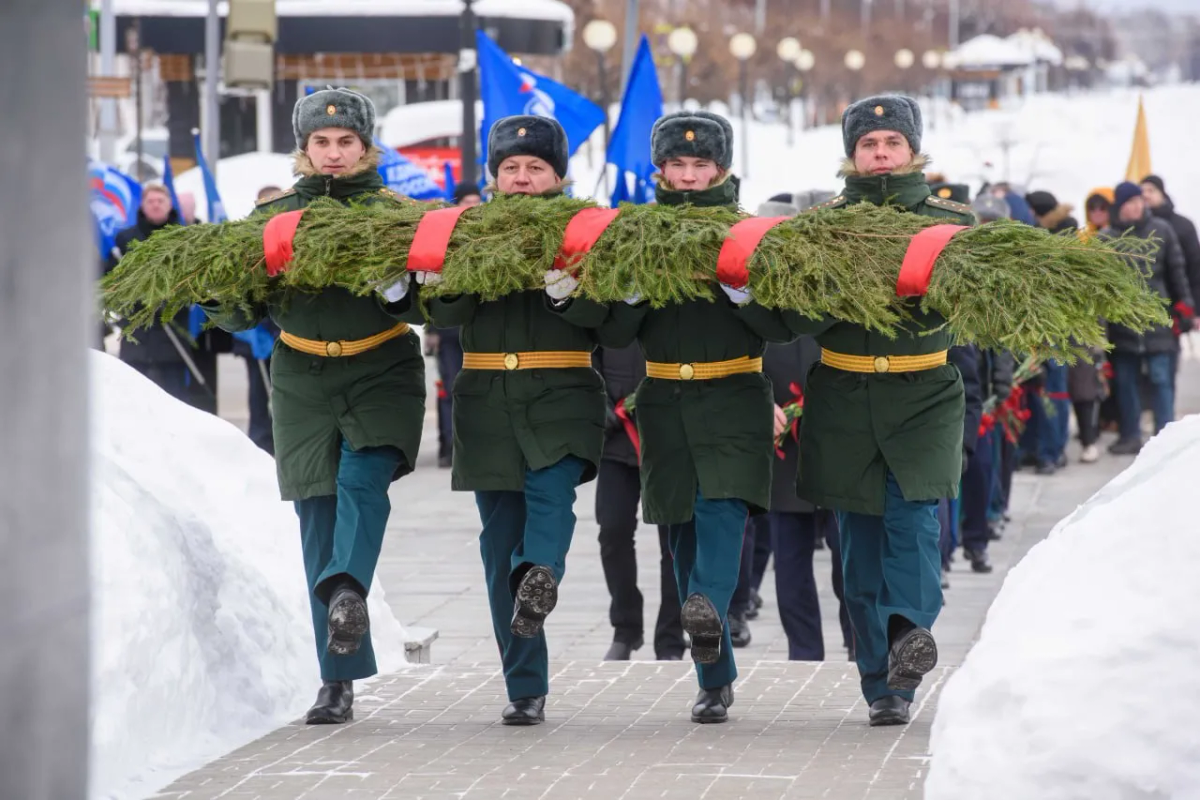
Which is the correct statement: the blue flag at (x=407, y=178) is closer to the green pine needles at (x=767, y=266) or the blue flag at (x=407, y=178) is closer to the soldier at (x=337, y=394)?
the soldier at (x=337, y=394)

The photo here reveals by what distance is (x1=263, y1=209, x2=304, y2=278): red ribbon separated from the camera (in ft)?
21.2

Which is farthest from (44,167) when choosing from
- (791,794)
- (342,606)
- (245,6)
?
(245,6)

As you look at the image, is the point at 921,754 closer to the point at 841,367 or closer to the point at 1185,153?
the point at 841,367

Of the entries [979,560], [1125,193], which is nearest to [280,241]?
[979,560]

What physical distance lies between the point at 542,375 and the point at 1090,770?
2.74m

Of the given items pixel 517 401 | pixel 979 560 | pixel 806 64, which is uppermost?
pixel 806 64

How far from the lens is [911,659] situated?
20.2 feet

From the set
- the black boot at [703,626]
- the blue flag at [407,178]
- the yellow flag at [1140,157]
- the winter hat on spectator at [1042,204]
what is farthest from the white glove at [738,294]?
the yellow flag at [1140,157]

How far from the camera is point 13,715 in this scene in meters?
2.28

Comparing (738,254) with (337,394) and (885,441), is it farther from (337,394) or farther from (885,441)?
(337,394)

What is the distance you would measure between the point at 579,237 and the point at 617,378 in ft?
8.24

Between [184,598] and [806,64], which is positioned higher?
[806,64]

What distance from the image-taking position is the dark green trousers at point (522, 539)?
6.41 metres

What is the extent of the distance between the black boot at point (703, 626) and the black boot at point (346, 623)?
97 centimetres
